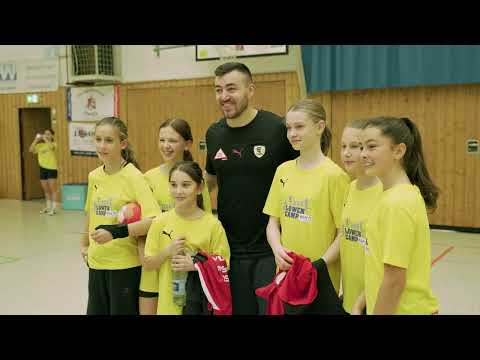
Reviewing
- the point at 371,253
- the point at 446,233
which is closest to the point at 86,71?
the point at 446,233

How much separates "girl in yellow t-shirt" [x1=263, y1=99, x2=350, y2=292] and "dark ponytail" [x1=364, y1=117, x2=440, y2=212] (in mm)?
525

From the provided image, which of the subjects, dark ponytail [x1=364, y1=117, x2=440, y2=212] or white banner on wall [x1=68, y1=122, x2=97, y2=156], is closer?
dark ponytail [x1=364, y1=117, x2=440, y2=212]

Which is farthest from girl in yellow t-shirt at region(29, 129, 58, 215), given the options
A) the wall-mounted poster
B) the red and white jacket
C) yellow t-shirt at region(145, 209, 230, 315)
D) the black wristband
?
the red and white jacket

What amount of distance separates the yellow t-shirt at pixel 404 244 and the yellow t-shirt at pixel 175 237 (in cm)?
100

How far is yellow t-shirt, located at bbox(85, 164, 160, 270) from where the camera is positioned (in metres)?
3.04

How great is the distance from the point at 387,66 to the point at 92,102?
7775 millimetres

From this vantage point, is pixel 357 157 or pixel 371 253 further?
pixel 357 157

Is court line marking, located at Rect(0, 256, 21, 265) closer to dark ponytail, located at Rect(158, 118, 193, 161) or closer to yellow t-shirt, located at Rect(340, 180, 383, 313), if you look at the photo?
dark ponytail, located at Rect(158, 118, 193, 161)

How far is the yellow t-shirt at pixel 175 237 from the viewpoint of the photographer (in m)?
2.79

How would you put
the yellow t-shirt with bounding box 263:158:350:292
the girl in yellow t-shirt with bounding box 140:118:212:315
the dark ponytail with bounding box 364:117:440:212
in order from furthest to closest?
the girl in yellow t-shirt with bounding box 140:118:212:315
the yellow t-shirt with bounding box 263:158:350:292
the dark ponytail with bounding box 364:117:440:212

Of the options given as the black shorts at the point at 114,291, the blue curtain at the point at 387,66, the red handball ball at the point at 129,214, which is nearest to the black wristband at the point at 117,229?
the red handball ball at the point at 129,214
